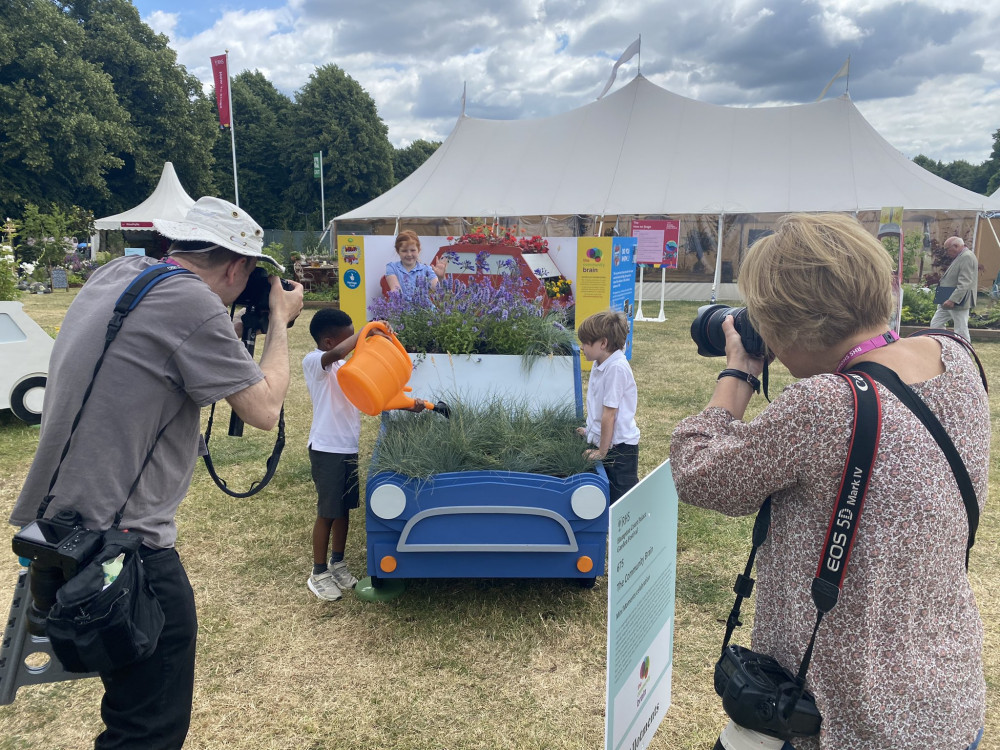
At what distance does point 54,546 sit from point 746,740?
4.90ft

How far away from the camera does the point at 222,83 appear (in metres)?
26.2

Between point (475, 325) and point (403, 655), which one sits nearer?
point (403, 655)

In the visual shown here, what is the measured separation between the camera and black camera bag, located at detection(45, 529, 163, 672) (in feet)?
4.61

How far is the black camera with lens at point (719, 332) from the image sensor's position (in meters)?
1.38

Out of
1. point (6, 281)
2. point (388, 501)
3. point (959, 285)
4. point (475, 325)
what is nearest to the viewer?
point (388, 501)

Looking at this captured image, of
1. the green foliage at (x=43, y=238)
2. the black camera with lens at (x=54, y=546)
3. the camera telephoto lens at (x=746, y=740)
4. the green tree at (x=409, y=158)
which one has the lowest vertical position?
the camera telephoto lens at (x=746, y=740)

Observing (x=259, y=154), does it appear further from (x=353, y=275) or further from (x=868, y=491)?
(x=868, y=491)

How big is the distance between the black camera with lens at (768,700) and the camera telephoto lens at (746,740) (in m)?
0.02

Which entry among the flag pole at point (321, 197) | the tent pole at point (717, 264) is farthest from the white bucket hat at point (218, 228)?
the flag pole at point (321, 197)

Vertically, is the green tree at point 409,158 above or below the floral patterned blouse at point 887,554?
above

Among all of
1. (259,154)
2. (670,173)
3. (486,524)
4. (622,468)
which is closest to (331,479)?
(486,524)

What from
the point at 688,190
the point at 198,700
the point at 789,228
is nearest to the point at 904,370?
the point at 789,228

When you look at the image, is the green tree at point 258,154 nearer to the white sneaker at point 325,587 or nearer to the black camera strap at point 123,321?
the white sneaker at point 325,587

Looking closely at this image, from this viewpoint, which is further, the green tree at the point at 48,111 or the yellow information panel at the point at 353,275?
the green tree at the point at 48,111
